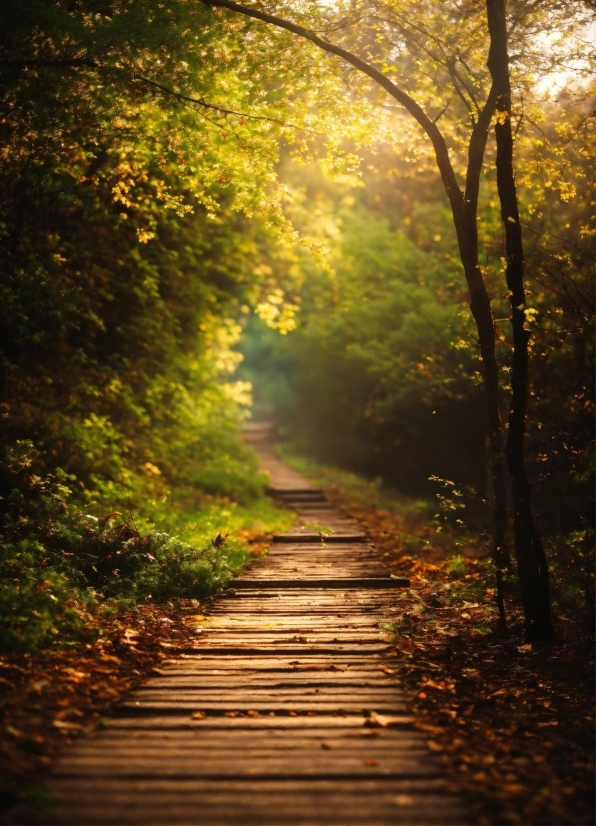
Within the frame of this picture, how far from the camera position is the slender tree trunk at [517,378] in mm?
6578

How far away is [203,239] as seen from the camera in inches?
598

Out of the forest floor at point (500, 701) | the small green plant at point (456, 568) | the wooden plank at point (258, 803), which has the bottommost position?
the small green plant at point (456, 568)

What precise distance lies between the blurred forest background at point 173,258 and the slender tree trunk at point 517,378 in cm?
24

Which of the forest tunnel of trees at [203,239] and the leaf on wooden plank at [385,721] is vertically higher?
the forest tunnel of trees at [203,239]

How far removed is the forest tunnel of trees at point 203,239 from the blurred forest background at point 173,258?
0.04 metres

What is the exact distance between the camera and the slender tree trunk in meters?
6.58

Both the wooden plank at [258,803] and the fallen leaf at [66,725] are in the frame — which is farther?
the fallen leaf at [66,725]

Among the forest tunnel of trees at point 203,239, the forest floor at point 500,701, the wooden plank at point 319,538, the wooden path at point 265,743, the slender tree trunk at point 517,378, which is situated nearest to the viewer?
the wooden path at point 265,743

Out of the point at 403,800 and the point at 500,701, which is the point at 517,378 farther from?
the point at 403,800

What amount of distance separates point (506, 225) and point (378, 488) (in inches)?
673

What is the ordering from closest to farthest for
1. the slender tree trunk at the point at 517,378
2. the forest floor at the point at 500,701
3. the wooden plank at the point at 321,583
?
1. the forest floor at the point at 500,701
2. the slender tree trunk at the point at 517,378
3. the wooden plank at the point at 321,583

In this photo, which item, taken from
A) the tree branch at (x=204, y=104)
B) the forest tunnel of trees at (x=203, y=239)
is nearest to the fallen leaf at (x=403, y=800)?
the forest tunnel of trees at (x=203, y=239)

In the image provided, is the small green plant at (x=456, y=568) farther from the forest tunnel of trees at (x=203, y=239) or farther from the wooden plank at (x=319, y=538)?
the wooden plank at (x=319, y=538)

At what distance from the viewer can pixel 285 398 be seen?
4600 cm
